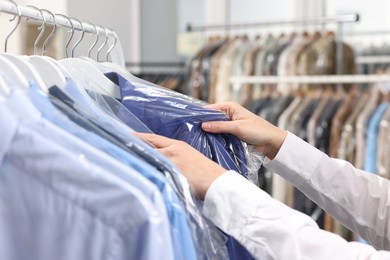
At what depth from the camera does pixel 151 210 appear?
0.59 metres

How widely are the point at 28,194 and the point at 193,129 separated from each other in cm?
36

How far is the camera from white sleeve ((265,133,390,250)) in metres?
1.11

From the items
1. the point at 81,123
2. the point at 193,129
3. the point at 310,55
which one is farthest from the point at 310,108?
the point at 81,123

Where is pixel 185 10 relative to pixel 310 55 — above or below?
above

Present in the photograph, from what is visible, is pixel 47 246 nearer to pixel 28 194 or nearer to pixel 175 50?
pixel 28 194

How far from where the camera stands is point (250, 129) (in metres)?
1.01

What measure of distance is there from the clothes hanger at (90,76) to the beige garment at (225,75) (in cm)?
192

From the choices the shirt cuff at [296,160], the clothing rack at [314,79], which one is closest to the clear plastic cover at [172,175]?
the shirt cuff at [296,160]

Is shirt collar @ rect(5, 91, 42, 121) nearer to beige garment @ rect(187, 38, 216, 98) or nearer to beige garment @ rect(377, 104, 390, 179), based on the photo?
beige garment @ rect(377, 104, 390, 179)

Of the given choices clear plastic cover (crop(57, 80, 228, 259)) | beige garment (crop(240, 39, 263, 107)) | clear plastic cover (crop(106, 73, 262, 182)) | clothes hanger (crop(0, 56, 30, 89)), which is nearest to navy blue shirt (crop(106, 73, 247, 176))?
clear plastic cover (crop(106, 73, 262, 182))

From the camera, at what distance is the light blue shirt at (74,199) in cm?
58

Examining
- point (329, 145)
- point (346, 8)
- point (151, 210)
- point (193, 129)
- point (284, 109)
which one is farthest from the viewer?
point (346, 8)

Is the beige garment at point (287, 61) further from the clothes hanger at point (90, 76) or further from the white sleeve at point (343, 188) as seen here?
the clothes hanger at point (90, 76)

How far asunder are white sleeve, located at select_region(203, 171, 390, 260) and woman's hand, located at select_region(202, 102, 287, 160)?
0.21 meters
